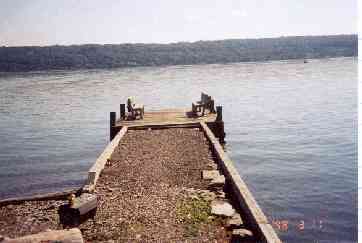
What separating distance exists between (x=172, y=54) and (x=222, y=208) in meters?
166

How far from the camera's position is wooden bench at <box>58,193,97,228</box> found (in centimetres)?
810

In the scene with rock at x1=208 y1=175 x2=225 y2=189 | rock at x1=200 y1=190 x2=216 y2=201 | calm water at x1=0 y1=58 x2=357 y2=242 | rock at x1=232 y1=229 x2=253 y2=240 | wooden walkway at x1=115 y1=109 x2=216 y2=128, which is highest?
wooden walkway at x1=115 y1=109 x2=216 y2=128

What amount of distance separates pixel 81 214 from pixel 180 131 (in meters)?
8.80

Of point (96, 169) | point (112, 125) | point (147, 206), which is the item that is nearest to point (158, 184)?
point (147, 206)

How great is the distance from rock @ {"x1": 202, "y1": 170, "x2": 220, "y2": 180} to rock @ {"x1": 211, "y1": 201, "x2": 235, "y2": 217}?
1465 mm

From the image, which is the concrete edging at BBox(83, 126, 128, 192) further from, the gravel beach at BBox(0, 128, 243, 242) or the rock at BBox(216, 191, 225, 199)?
the rock at BBox(216, 191, 225, 199)

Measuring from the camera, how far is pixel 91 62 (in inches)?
6196

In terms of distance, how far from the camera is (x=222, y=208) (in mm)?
8211

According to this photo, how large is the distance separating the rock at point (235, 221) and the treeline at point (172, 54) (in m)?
140

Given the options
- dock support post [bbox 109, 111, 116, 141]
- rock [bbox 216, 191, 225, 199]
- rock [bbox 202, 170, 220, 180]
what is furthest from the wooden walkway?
rock [bbox 216, 191, 225, 199]

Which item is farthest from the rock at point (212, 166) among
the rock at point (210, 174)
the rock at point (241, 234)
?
the rock at point (241, 234)

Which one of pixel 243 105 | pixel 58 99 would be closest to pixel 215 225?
pixel 243 105

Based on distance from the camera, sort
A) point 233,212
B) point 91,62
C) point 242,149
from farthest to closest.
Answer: point 91,62 < point 242,149 < point 233,212

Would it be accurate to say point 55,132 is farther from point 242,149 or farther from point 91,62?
point 91,62
